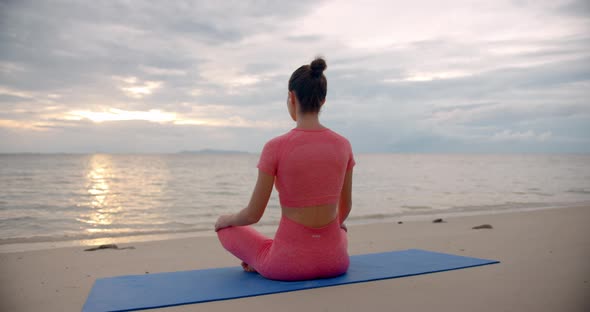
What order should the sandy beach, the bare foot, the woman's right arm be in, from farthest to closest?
the bare foot
the woman's right arm
the sandy beach

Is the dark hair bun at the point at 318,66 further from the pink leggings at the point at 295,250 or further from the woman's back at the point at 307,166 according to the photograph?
the pink leggings at the point at 295,250

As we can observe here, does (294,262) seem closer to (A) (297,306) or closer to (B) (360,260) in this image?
(A) (297,306)

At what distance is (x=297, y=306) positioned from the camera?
2764 millimetres

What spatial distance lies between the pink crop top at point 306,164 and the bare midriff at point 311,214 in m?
0.03

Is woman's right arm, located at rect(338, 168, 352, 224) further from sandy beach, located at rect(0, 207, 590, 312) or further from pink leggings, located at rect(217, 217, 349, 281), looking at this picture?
sandy beach, located at rect(0, 207, 590, 312)

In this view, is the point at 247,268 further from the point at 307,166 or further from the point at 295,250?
the point at 307,166

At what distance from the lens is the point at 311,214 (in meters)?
3.16

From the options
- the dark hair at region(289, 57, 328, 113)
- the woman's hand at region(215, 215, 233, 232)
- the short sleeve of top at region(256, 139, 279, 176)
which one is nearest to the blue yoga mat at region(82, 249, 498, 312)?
the woman's hand at region(215, 215, 233, 232)

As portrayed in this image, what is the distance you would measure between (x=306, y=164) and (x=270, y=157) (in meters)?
0.25

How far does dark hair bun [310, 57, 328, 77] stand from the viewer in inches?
117

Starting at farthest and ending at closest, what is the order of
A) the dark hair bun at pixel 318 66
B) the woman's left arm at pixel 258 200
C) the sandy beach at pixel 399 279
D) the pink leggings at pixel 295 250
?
the pink leggings at pixel 295 250 < the woman's left arm at pixel 258 200 < the dark hair bun at pixel 318 66 < the sandy beach at pixel 399 279

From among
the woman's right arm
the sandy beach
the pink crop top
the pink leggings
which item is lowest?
the sandy beach

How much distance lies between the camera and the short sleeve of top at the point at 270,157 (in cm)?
304

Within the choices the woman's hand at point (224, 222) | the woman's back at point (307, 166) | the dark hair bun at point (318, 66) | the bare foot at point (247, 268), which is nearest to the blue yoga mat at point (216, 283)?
the bare foot at point (247, 268)
